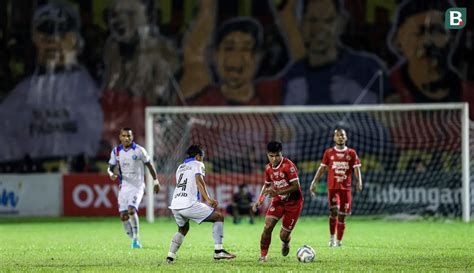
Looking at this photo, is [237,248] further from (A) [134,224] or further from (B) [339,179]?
(B) [339,179]

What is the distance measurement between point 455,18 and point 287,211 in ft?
72.4

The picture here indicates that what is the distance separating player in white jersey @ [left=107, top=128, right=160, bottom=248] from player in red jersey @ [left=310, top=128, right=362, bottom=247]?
3.00 metres

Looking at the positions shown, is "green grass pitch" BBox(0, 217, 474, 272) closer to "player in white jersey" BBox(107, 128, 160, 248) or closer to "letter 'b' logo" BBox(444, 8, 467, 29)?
"player in white jersey" BBox(107, 128, 160, 248)

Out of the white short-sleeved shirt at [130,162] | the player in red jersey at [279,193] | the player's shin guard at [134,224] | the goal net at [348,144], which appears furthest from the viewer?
the goal net at [348,144]

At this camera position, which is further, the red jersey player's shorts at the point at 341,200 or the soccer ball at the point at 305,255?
the red jersey player's shorts at the point at 341,200

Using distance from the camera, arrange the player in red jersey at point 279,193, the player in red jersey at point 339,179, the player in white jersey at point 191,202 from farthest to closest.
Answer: the player in red jersey at point 339,179 < the player in red jersey at point 279,193 < the player in white jersey at point 191,202

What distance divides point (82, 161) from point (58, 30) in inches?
182

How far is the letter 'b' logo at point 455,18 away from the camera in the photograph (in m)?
34.3

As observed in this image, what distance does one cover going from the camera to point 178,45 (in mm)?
35656

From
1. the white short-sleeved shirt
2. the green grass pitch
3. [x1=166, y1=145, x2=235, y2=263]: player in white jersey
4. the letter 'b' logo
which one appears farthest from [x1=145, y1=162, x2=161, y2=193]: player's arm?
the letter 'b' logo

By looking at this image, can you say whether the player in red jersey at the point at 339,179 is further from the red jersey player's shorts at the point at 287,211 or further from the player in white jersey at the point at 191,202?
the player in white jersey at the point at 191,202

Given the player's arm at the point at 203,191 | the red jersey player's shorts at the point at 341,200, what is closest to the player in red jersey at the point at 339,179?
the red jersey player's shorts at the point at 341,200

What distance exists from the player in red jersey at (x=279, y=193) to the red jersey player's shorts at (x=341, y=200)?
141 inches

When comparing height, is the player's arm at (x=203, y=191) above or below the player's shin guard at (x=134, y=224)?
above
